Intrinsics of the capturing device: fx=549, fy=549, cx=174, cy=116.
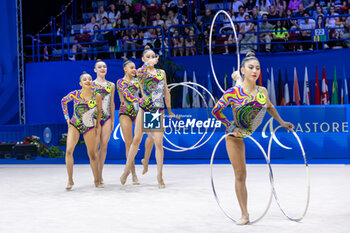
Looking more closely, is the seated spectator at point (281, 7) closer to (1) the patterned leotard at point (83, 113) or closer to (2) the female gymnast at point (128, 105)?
(2) the female gymnast at point (128, 105)

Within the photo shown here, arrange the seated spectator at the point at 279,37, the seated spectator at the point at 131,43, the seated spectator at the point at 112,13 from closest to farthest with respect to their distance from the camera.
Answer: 1. the seated spectator at the point at 279,37
2. the seated spectator at the point at 131,43
3. the seated spectator at the point at 112,13

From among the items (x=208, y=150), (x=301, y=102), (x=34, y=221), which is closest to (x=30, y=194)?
(x=34, y=221)

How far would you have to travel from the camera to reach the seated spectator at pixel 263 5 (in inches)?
633

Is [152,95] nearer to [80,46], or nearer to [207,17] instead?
[207,17]

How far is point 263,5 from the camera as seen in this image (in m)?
16.3

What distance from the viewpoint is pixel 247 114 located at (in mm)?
5531

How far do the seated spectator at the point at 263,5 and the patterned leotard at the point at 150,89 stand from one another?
8499mm

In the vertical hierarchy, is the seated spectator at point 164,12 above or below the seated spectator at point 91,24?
above

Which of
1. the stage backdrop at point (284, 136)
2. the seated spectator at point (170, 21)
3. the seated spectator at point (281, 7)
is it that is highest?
the seated spectator at point (281, 7)

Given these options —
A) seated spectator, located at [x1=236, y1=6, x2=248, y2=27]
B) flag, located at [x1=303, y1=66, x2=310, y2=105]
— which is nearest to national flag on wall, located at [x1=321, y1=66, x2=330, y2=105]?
flag, located at [x1=303, y1=66, x2=310, y2=105]

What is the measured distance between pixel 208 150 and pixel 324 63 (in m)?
4.77

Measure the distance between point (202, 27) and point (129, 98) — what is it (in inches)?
273

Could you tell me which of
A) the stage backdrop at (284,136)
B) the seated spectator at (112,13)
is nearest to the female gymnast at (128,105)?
the stage backdrop at (284,136)

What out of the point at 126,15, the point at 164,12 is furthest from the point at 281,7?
the point at 126,15
